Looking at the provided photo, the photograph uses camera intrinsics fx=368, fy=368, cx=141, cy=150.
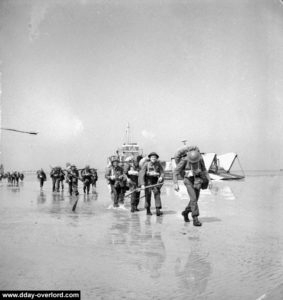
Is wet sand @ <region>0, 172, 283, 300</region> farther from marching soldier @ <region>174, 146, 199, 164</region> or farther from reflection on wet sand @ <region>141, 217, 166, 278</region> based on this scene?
marching soldier @ <region>174, 146, 199, 164</region>

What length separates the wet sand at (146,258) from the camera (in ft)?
11.5

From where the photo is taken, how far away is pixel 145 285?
11.7ft

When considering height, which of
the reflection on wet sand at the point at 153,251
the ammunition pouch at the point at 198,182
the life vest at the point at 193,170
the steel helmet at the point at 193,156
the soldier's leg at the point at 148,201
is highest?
the steel helmet at the point at 193,156

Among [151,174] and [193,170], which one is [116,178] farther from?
[193,170]

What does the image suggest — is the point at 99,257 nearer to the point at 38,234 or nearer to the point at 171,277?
the point at 171,277

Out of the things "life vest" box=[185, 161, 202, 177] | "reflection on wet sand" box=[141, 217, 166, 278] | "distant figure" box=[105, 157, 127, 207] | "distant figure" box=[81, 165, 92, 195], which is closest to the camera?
"reflection on wet sand" box=[141, 217, 166, 278]

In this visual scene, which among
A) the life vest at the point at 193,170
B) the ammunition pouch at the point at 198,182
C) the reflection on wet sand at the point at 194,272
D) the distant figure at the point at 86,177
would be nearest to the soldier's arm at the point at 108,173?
the life vest at the point at 193,170

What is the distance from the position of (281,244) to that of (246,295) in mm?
2583

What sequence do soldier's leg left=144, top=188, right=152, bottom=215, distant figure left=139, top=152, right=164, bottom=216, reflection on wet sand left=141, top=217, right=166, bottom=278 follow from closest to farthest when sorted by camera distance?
reflection on wet sand left=141, top=217, right=166, bottom=278 → soldier's leg left=144, top=188, right=152, bottom=215 → distant figure left=139, top=152, right=164, bottom=216

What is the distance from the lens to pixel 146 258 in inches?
183

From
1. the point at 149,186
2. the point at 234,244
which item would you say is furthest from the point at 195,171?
the point at 234,244

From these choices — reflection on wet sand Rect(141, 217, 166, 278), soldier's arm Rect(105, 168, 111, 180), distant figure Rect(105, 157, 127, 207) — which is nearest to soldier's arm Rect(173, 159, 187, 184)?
reflection on wet sand Rect(141, 217, 166, 278)

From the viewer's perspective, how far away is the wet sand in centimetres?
350

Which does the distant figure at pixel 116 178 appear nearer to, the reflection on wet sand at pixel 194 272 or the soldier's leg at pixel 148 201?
the soldier's leg at pixel 148 201
